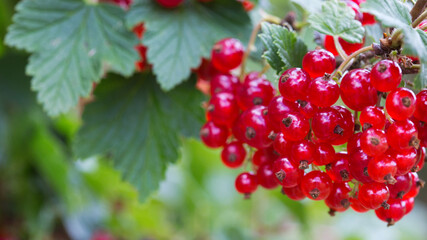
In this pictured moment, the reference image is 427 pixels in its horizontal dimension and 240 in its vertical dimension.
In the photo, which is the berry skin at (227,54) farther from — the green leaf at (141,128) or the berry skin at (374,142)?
the berry skin at (374,142)

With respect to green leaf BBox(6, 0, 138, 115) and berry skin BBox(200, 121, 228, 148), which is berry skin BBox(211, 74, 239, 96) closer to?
berry skin BBox(200, 121, 228, 148)

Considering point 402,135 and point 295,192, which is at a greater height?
point 402,135

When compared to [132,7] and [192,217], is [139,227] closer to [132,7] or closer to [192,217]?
[192,217]

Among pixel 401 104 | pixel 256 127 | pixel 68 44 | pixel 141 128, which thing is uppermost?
pixel 401 104

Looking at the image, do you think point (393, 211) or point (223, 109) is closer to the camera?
point (393, 211)

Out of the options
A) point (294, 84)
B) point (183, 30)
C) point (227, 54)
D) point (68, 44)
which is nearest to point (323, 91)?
point (294, 84)

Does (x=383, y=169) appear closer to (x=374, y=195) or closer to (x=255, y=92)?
(x=374, y=195)
